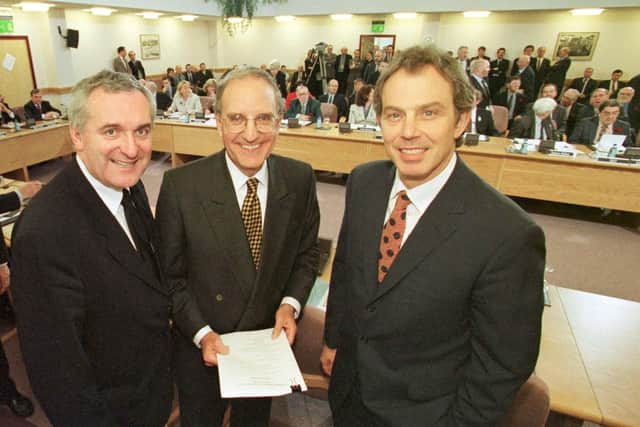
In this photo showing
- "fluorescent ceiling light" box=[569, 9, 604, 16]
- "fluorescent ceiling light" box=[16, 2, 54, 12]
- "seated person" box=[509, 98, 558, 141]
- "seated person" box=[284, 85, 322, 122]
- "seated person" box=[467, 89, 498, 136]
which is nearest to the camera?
"seated person" box=[509, 98, 558, 141]

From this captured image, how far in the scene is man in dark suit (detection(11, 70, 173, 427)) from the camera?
1.00 metres

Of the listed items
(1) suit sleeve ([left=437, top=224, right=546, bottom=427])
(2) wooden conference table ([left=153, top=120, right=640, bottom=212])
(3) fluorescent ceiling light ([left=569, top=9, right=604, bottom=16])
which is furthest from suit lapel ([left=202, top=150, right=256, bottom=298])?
(3) fluorescent ceiling light ([left=569, top=9, right=604, bottom=16])

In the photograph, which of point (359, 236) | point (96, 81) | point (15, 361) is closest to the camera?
point (96, 81)

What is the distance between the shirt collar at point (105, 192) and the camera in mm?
1151

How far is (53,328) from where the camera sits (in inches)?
39.8

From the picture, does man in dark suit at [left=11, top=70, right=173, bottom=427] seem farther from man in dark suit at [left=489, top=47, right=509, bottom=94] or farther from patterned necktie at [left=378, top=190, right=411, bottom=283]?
man in dark suit at [left=489, top=47, right=509, bottom=94]

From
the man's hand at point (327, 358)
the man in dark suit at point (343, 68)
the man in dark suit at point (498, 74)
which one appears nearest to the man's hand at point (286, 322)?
the man's hand at point (327, 358)

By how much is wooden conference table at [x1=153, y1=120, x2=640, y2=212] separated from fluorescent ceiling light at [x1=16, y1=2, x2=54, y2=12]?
4913 millimetres

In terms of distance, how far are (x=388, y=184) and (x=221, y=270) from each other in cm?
65

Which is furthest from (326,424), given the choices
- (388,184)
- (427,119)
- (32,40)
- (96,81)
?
(32,40)

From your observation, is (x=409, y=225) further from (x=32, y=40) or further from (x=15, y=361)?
(x=32, y=40)

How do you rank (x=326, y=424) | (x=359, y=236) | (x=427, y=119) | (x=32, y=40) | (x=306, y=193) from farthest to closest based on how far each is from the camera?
1. (x=32, y=40)
2. (x=326, y=424)
3. (x=306, y=193)
4. (x=359, y=236)
5. (x=427, y=119)

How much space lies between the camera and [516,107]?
770 cm

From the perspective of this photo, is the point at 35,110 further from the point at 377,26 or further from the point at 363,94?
the point at 377,26
